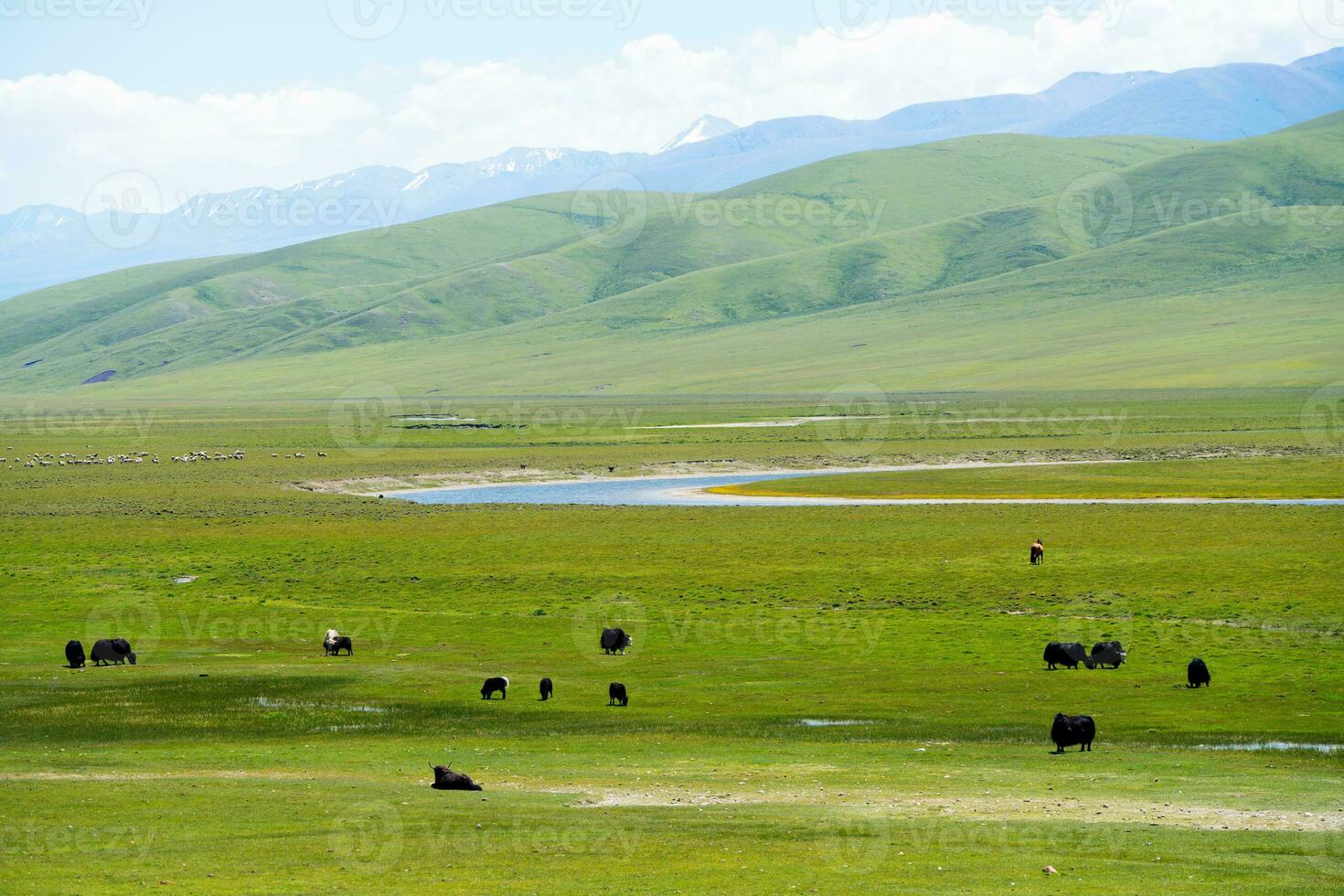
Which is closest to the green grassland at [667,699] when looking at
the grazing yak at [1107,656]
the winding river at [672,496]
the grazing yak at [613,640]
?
the grazing yak at [613,640]

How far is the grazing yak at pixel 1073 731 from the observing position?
72.5 feet

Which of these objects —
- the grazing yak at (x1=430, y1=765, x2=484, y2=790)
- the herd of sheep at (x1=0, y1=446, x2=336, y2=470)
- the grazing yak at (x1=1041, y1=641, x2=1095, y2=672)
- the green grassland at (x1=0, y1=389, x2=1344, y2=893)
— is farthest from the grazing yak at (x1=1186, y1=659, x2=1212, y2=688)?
the herd of sheep at (x1=0, y1=446, x2=336, y2=470)

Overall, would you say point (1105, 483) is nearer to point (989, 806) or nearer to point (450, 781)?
point (989, 806)

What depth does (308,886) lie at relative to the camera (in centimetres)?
1466

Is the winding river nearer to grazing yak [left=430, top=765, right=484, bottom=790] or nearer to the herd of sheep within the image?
the herd of sheep

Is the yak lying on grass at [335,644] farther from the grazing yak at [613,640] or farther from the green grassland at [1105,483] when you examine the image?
the green grassland at [1105,483]

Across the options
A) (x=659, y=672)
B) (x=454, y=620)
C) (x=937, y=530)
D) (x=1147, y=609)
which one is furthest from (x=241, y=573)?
(x=1147, y=609)

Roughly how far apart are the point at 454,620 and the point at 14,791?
763 inches

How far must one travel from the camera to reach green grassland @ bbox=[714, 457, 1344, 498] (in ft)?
221

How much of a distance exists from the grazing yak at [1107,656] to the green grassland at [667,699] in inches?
23.8

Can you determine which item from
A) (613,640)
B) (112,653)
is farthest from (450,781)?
(112,653)

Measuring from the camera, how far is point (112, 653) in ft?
A: 104

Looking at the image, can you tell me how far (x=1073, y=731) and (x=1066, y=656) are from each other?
8.03 m

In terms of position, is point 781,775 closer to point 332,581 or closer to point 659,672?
point 659,672
